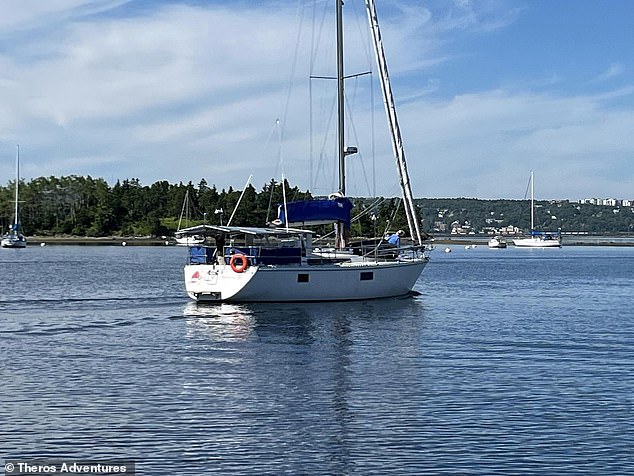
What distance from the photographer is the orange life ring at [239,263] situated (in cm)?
4325

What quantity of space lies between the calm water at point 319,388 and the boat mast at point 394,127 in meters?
8.94

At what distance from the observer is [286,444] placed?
19.5 meters

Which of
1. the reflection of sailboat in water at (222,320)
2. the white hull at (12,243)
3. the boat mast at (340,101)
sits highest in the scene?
the boat mast at (340,101)

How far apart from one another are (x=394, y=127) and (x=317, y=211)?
10722mm

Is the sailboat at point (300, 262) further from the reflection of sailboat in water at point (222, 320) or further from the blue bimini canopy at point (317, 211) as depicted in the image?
the reflection of sailboat in water at point (222, 320)

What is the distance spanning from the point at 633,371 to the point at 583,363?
200 cm

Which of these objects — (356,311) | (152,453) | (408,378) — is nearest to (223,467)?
(152,453)

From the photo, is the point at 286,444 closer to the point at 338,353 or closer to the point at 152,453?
the point at 152,453

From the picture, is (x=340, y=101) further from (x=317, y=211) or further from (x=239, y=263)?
(x=239, y=263)

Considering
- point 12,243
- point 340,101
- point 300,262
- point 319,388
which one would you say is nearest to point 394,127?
point 340,101

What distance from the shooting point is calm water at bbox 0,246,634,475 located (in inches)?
739

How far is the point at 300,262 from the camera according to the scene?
44969mm

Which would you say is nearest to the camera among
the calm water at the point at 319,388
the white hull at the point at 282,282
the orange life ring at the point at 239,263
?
the calm water at the point at 319,388

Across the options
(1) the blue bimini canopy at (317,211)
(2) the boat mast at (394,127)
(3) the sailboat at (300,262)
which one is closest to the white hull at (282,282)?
(3) the sailboat at (300,262)
